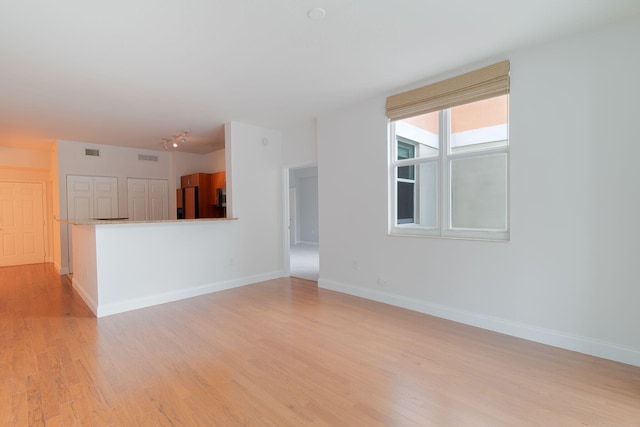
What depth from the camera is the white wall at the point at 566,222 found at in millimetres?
2447

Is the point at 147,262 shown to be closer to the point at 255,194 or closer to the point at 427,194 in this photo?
the point at 255,194

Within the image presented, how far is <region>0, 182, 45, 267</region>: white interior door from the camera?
693cm

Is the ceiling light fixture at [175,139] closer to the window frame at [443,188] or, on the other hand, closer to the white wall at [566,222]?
the window frame at [443,188]

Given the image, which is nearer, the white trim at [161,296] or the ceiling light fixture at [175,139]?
the white trim at [161,296]

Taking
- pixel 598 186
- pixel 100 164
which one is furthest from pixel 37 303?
pixel 598 186

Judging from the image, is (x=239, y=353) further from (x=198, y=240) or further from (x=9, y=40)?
(x=9, y=40)

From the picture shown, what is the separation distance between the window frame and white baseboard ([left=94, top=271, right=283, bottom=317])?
2.53 metres

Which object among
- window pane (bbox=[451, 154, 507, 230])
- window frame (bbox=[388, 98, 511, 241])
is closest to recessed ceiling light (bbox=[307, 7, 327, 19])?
window frame (bbox=[388, 98, 511, 241])

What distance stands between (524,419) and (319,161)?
3.83 m

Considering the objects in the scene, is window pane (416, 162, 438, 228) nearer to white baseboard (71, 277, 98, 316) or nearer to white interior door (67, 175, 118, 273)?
white baseboard (71, 277, 98, 316)

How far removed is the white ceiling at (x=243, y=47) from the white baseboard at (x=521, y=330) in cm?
256

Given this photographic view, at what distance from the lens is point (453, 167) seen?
350cm

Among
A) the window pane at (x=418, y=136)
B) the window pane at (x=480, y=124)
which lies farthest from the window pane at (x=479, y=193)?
the window pane at (x=418, y=136)

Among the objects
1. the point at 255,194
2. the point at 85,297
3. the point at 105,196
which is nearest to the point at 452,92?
the point at 255,194
